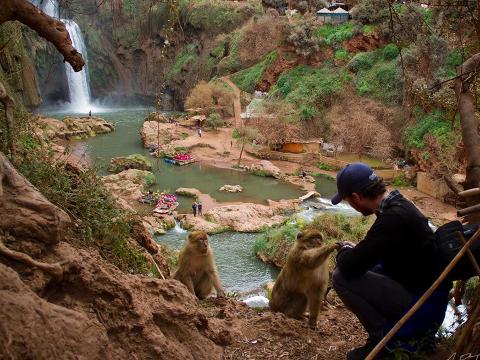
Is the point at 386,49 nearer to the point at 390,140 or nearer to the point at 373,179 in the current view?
the point at 390,140

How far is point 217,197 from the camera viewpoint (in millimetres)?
23156

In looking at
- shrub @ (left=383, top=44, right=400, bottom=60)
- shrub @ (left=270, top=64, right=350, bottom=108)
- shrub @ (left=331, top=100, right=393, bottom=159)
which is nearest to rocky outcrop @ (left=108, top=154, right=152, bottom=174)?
shrub @ (left=331, top=100, right=393, bottom=159)

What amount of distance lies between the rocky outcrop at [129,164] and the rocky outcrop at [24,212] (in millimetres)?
23991

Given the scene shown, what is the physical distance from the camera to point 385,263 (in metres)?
3.09

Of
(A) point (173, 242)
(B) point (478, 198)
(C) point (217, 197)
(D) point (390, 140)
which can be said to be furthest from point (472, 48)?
(D) point (390, 140)

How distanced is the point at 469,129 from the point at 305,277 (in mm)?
2228

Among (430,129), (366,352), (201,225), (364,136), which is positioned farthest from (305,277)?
(430,129)

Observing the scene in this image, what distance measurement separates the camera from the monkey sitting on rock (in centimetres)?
468

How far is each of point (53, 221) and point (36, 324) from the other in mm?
750

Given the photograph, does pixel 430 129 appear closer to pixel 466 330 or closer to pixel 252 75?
pixel 252 75

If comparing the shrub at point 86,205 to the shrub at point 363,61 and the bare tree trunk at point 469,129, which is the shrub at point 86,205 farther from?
the shrub at point 363,61

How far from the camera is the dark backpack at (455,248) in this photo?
2.73 m

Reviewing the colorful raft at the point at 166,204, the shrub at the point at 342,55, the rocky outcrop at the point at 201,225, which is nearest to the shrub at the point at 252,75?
the shrub at the point at 342,55

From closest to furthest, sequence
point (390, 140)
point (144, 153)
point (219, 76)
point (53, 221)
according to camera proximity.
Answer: point (53, 221), point (390, 140), point (144, 153), point (219, 76)
